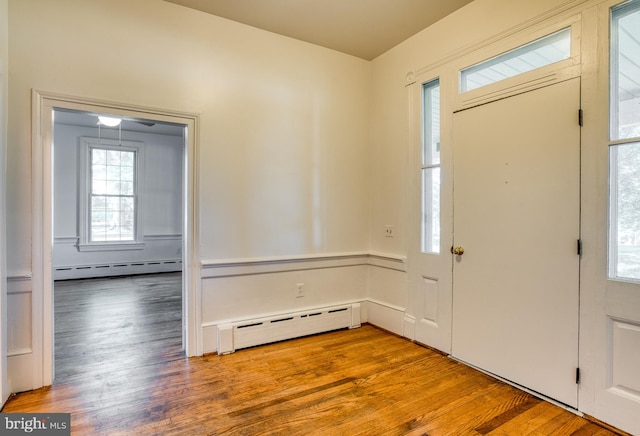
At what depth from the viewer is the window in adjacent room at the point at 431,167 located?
120 inches

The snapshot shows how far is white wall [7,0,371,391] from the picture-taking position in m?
2.30

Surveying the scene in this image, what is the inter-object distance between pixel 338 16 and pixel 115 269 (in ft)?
20.9

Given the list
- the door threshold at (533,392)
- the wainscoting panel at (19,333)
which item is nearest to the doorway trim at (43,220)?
the wainscoting panel at (19,333)

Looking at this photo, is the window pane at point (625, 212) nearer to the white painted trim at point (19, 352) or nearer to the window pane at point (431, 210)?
the window pane at point (431, 210)

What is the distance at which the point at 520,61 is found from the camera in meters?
2.42

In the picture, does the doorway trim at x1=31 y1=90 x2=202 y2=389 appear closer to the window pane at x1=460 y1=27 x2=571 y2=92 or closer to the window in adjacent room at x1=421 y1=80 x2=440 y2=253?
the window in adjacent room at x1=421 y1=80 x2=440 y2=253

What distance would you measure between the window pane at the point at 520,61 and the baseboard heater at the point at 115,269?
22.0 ft

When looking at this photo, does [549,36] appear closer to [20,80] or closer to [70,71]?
[70,71]

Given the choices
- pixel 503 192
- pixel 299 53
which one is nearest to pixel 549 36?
pixel 503 192

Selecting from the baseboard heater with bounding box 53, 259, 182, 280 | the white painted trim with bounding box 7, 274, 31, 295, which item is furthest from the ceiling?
the baseboard heater with bounding box 53, 259, 182, 280

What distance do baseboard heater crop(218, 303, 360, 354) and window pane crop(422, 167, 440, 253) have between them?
1125 mm

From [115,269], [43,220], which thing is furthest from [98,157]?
[43,220]

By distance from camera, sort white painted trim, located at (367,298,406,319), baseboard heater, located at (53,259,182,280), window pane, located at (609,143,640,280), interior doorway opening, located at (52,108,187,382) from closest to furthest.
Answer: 1. window pane, located at (609,143,640,280)
2. white painted trim, located at (367,298,406,319)
3. interior doorway opening, located at (52,108,187,382)
4. baseboard heater, located at (53,259,182,280)

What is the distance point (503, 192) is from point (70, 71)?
10.9ft
